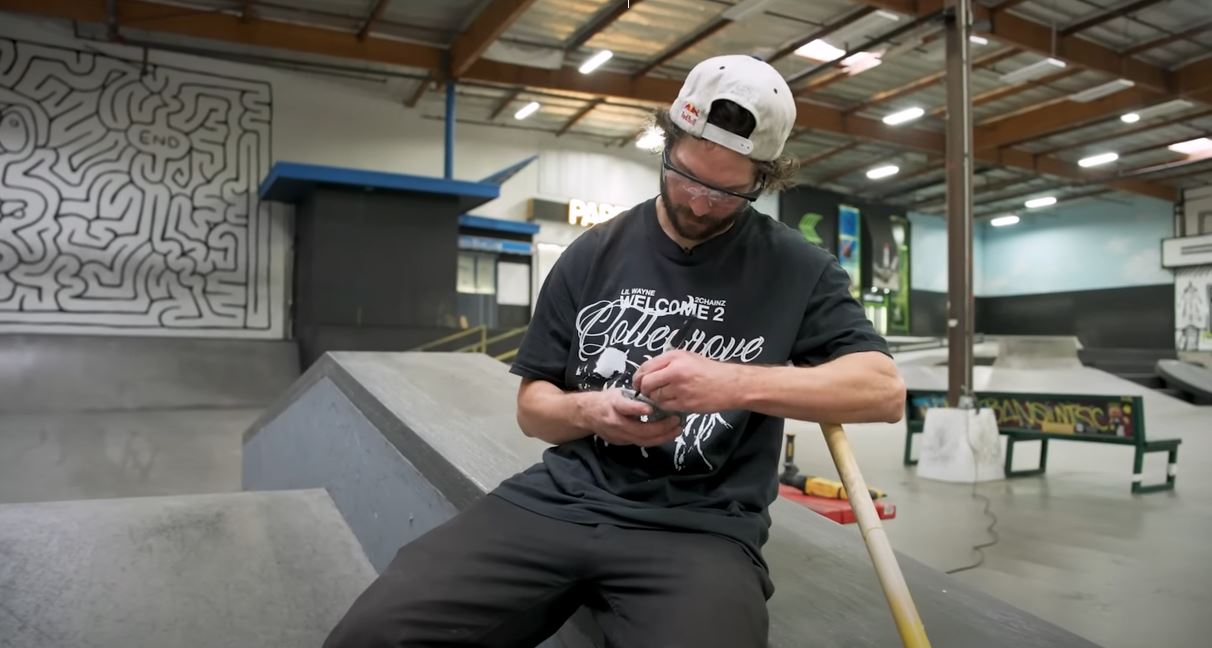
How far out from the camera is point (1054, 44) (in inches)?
351

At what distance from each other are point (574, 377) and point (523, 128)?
40.3ft

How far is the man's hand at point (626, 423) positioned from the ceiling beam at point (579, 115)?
10527mm

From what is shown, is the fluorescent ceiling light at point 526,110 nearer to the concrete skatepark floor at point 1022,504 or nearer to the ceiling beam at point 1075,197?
the concrete skatepark floor at point 1022,504

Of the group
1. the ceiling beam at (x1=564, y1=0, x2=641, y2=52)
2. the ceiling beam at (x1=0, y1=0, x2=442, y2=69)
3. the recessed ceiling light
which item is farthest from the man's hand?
the recessed ceiling light

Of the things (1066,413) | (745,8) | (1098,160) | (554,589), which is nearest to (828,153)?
(1098,160)

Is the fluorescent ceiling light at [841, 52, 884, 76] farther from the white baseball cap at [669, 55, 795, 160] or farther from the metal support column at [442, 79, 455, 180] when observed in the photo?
the white baseball cap at [669, 55, 795, 160]

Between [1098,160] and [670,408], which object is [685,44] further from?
[1098,160]

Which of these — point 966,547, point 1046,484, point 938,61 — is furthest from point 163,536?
point 938,61

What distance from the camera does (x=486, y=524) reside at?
1092mm

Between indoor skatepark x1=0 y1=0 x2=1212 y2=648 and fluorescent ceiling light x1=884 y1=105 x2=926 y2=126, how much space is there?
0.51 m

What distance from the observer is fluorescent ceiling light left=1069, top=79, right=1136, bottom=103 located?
32.5 ft

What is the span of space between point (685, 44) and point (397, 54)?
3.80 meters

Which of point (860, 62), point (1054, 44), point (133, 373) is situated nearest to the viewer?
point (133, 373)

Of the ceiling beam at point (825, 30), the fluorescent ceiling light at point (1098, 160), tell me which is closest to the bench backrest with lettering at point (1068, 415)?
the ceiling beam at point (825, 30)
